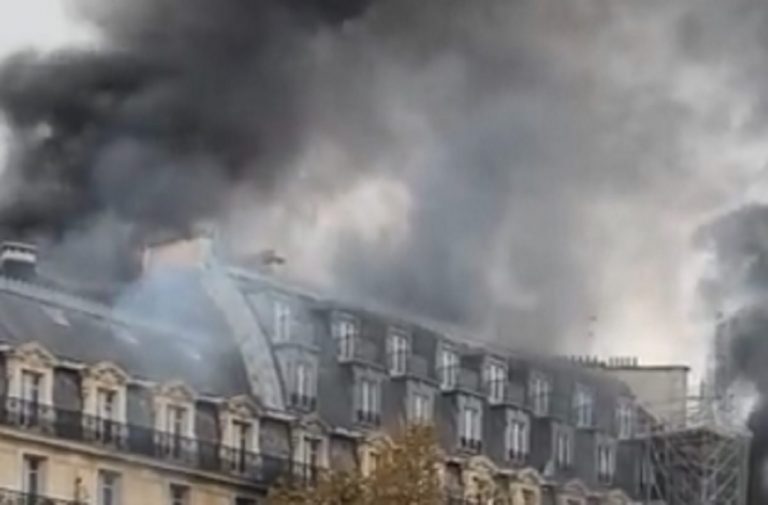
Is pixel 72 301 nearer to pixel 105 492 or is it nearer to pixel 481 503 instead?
pixel 105 492

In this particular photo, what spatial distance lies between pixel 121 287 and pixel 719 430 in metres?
22.6

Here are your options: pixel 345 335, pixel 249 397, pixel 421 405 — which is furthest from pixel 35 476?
pixel 421 405

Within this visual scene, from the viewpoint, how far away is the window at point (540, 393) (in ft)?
297

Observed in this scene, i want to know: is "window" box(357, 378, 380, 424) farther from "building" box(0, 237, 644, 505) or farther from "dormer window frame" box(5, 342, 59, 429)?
"dormer window frame" box(5, 342, 59, 429)

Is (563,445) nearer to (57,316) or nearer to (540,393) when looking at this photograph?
(540,393)

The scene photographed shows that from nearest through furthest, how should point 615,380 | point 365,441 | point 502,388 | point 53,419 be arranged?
1. point 53,419
2. point 365,441
3. point 502,388
4. point 615,380

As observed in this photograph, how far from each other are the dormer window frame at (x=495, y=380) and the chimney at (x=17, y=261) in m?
14.5

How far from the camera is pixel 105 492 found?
74750mm

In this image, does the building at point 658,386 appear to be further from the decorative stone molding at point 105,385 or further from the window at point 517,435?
the decorative stone molding at point 105,385

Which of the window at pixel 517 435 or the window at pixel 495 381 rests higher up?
the window at pixel 495 381

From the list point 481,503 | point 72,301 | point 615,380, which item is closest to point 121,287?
point 72,301

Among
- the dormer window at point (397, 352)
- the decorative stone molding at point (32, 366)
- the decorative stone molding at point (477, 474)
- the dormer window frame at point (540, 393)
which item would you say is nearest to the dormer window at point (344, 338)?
the dormer window at point (397, 352)

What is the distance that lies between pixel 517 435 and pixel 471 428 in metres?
2.39

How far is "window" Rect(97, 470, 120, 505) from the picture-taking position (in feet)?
244
